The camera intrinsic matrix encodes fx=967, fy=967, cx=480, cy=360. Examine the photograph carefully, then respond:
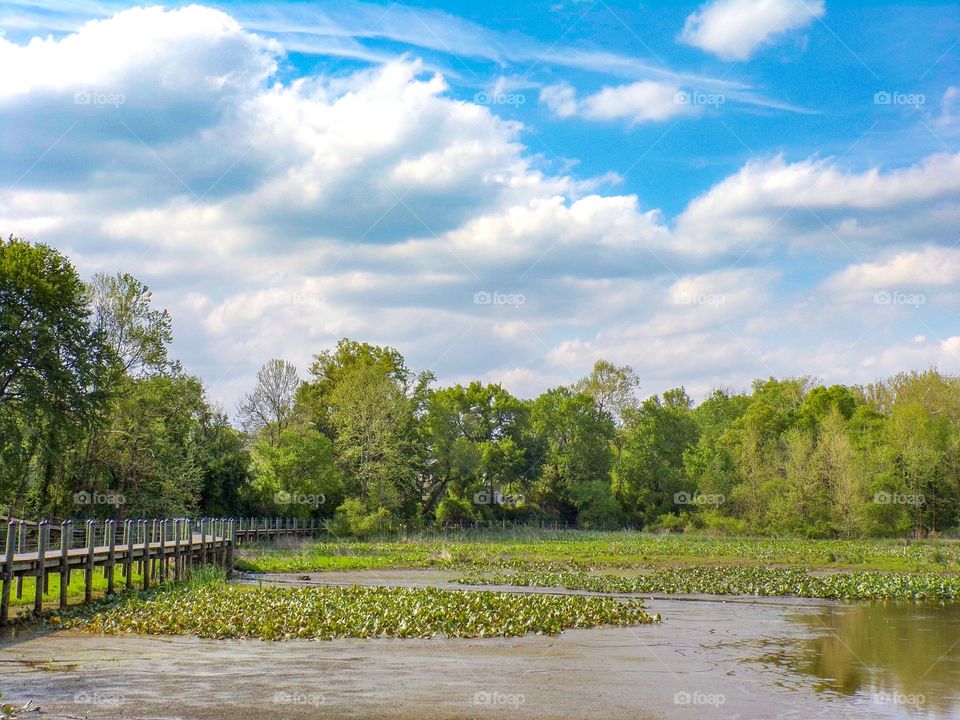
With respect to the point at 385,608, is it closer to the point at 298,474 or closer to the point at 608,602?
the point at 608,602

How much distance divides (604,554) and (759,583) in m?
17.0

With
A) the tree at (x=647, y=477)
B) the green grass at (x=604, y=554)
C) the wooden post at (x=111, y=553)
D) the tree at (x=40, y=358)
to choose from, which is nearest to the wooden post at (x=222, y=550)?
the green grass at (x=604, y=554)

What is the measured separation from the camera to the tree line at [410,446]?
43.8 meters

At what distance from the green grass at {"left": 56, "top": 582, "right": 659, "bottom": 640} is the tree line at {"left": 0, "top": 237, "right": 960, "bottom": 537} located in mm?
18318

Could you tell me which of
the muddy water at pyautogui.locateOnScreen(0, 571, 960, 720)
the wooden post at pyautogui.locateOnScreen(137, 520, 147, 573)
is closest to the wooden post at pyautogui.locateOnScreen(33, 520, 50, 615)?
the muddy water at pyautogui.locateOnScreen(0, 571, 960, 720)

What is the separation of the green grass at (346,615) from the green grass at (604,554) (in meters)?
17.4

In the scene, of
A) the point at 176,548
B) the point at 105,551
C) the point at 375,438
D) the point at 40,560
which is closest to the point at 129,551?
the point at 105,551

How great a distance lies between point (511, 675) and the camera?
17.6 metres

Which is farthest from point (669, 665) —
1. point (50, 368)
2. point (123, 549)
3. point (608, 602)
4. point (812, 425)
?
point (812, 425)

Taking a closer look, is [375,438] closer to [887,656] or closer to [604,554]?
[604,554]

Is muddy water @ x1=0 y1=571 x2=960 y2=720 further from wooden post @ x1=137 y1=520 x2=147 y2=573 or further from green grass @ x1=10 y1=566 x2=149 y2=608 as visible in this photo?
wooden post @ x1=137 y1=520 x2=147 y2=573

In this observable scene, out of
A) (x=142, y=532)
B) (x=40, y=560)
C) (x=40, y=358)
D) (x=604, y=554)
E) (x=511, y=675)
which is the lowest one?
(x=604, y=554)

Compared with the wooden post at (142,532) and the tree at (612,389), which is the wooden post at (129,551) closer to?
the wooden post at (142,532)

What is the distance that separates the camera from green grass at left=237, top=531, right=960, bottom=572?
45906 millimetres
